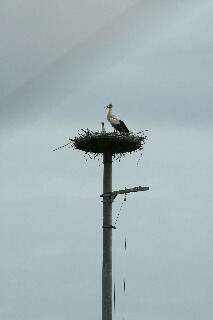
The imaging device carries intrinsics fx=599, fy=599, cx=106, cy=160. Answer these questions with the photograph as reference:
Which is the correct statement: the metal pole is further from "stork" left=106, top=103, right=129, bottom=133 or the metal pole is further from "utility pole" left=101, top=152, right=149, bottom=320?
"stork" left=106, top=103, right=129, bottom=133

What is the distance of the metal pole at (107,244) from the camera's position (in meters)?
17.5

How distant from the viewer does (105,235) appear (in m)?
18.1

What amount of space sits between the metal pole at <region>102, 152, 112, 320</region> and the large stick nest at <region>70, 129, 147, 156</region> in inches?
28.9

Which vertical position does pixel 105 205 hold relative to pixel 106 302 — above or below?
above

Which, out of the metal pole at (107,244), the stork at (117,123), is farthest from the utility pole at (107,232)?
the stork at (117,123)

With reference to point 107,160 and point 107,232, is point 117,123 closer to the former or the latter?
point 107,160

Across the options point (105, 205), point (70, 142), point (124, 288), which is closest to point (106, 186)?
point (105, 205)

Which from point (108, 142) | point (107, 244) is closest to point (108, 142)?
point (108, 142)

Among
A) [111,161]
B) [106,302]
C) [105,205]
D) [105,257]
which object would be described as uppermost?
[111,161]

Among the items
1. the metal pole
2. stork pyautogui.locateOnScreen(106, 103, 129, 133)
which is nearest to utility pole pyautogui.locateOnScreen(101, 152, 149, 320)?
the metal pole

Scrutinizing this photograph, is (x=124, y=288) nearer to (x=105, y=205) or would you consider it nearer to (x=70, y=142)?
(x=105, y=205)

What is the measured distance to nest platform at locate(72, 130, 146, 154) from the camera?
56.7ft

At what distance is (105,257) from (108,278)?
64 centimetres

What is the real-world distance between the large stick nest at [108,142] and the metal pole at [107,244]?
0.73 metres
